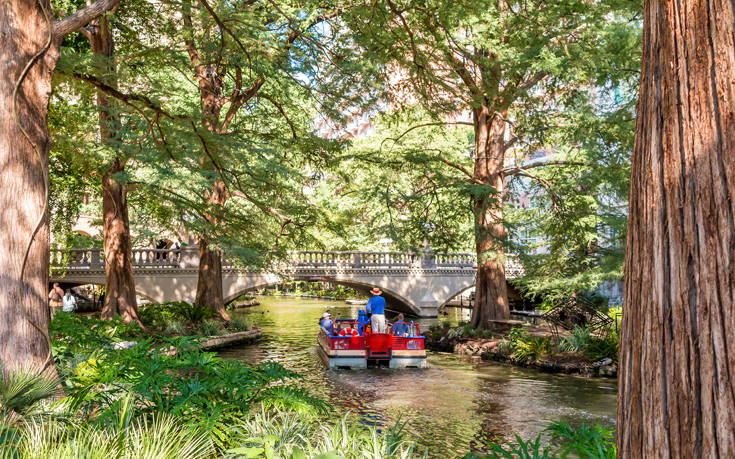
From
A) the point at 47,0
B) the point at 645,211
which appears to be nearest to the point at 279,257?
the point at 47,0

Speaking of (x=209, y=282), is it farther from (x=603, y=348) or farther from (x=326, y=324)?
(x=603, y=348)

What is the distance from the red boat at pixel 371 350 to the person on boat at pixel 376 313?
0.90 ft

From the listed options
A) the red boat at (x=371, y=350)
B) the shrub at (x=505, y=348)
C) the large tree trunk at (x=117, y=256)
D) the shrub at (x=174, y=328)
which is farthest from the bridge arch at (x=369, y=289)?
the shrub at (x=505, y=348)

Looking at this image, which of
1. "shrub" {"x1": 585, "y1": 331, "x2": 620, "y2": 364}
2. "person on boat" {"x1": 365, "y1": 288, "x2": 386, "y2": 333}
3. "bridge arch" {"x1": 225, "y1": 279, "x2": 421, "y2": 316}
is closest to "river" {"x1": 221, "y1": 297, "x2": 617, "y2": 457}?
"shrub" {"x1": 585, "y1": 331, "x2": 620, "y2": 364}

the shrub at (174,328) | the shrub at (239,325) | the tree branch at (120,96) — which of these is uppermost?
the tree branch at (120,96)

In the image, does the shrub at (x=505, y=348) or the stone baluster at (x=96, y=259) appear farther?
the stone baluster at (x=96, y=259)

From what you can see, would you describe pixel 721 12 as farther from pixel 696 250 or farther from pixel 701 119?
pixel 696 250

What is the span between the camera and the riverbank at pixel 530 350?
57.8 feet

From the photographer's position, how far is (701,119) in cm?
310

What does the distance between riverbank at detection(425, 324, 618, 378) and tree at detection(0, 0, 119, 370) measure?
48.0 feet

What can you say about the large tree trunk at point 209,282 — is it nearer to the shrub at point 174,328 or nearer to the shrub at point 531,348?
the shrub at point 174,328

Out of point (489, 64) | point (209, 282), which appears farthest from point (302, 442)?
point (209, 282)

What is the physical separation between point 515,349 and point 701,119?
57.8ft

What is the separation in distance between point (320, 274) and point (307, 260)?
64.0 inches
